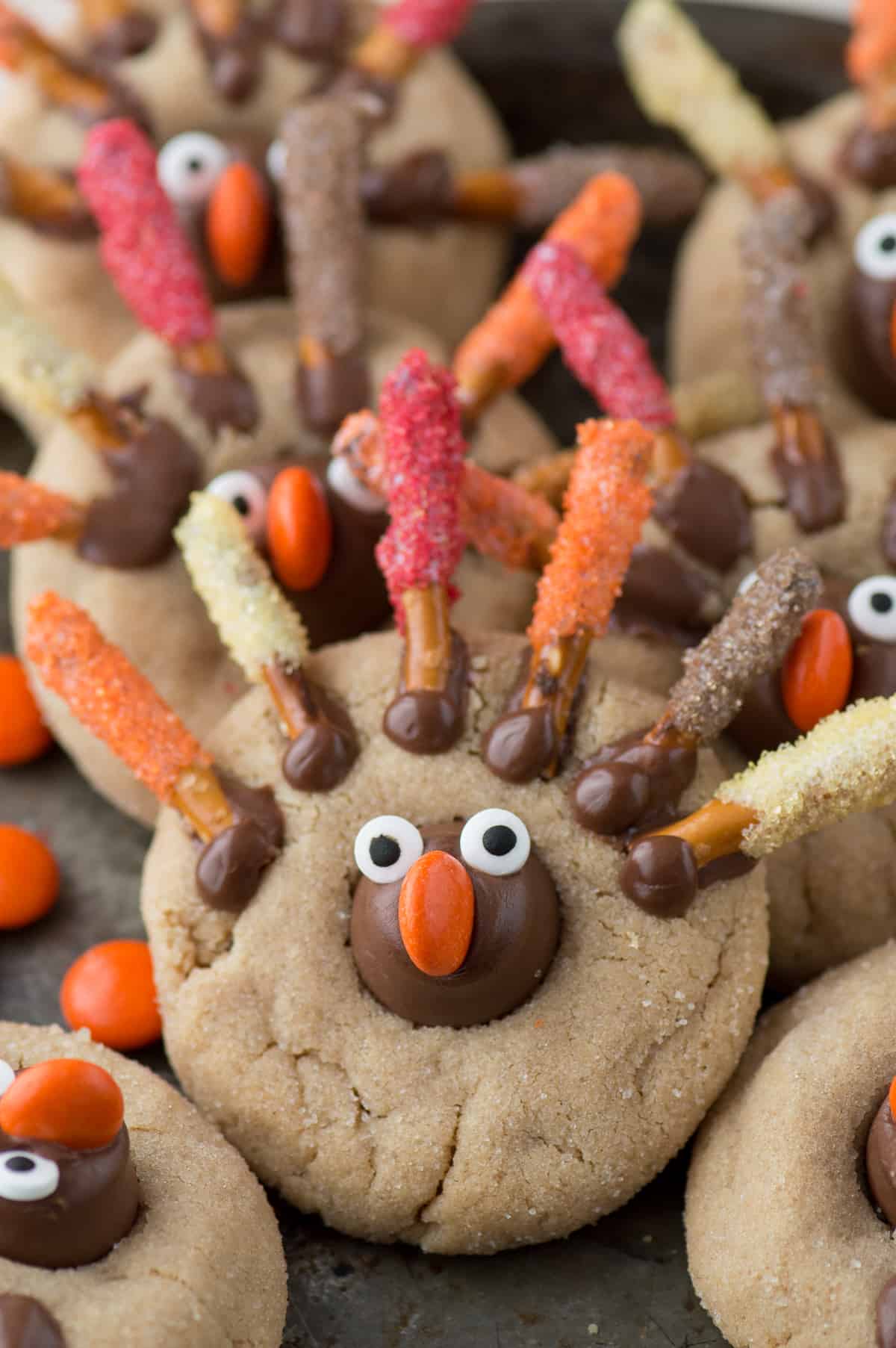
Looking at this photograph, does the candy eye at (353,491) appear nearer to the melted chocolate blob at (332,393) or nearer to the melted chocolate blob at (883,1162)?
the melted chocolate blob at (332,393)

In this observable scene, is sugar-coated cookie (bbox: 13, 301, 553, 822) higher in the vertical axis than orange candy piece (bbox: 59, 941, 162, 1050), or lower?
higher

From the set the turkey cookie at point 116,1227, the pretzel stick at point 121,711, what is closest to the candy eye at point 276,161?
the pretzel stick at point 121,711

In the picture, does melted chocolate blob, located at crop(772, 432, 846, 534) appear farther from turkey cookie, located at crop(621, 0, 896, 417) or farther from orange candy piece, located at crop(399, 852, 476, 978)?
orange candy piece, located at crop(399, 852, 476, 978)

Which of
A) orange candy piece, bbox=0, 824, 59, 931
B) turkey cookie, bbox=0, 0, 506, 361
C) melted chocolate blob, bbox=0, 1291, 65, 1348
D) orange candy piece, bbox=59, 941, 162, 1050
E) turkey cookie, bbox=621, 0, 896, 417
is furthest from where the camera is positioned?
turkey cookie, bbox=0, 0, 506, 361

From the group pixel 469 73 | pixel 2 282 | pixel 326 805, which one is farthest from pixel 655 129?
pixel 326 805

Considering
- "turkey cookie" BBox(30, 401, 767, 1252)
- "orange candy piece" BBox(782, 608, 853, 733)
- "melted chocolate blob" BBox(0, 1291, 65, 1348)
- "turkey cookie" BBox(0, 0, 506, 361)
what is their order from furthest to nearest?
"turkey cookie" BBox(0, 0, 506, 361)
"orange candy piece" BBox(782, 608, 853, 733)
"turkey cookie" BBox(30, 401, 767, 1252)
"melted chocolate blob" BBox(0, 1291, 65, 1348)

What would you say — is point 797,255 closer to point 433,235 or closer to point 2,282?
point 433,235

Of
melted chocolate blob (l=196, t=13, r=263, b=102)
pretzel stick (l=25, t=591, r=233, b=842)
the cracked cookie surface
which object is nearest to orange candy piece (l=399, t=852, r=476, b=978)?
the cracked cookie surface
